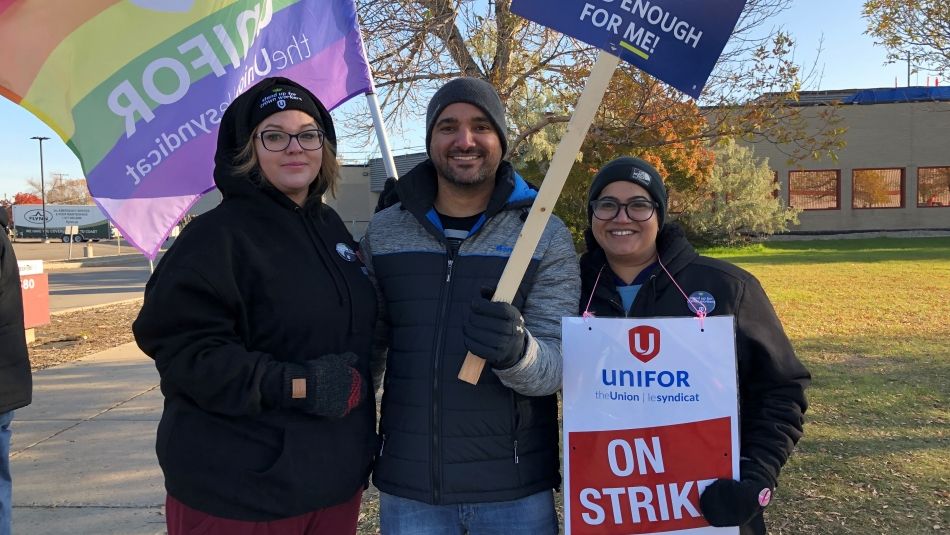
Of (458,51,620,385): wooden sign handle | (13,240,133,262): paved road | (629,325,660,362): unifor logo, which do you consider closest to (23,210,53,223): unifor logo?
(13,240,133,262): paved road

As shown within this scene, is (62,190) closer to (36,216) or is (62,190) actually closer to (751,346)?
(36,216)

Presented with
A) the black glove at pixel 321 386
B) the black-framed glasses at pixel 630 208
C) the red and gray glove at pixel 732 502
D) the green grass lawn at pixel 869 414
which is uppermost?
the black-framed glasses at pixel 630 208

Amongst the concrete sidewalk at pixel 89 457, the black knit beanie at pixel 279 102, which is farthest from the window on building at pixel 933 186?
the black knit beanie at pixel 279 102

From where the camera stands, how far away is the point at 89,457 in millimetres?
4957

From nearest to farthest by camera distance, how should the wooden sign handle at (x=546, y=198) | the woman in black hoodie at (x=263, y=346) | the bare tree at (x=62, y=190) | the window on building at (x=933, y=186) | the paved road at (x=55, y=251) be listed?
the woman in black hoodie at (x=263, y=346) < the wooden sign handle at (x=546, y=198) < the window on building at (x=933, y=186) < the paved road at (x=55, y=251) < the bare tree at (x=62, y=190)

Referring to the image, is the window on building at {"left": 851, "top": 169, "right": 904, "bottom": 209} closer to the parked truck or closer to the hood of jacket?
the hood of jacket

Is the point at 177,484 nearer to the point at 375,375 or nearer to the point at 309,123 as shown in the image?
the point at 375,375

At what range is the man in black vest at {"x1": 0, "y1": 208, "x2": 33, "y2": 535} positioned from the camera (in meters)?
3.34

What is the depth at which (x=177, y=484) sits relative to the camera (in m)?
2.04

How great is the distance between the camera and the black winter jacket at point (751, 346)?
2236mm

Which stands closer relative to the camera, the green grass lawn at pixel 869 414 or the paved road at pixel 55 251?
the green grass lawn at pixel 869 414

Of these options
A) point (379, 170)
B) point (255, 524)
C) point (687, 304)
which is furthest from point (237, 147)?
point (379, 170)

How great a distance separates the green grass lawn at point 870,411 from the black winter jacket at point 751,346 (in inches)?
77.6

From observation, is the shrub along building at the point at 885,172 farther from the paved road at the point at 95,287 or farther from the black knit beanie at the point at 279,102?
the black knit beanie at the point at 279,102
